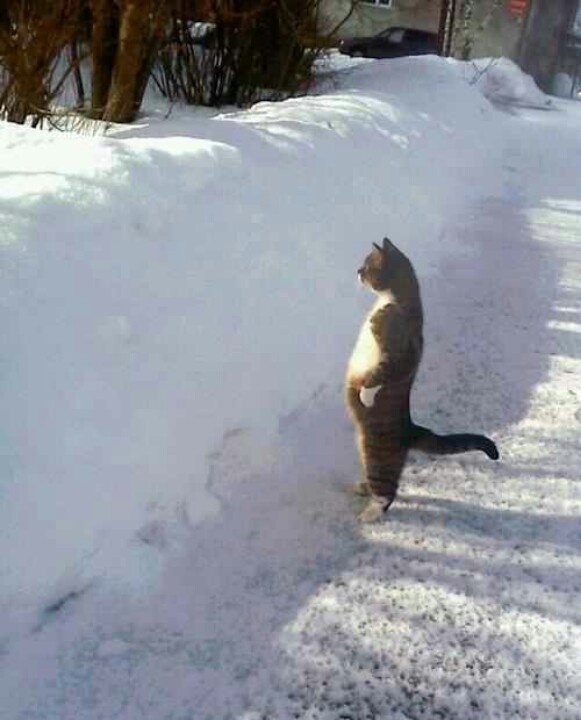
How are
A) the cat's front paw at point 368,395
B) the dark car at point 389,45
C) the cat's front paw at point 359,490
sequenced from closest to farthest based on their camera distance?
the cat's front paw at point 368,395 → the cat's front paw at point 359,490 → the dark car at point 389,45

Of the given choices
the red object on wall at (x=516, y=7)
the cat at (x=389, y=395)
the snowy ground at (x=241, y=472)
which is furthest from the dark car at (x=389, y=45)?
the cat at (x=389, y=395)

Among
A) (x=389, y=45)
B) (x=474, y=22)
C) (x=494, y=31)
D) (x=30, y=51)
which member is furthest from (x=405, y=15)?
(x=30, y=51)

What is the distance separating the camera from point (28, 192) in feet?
11.8

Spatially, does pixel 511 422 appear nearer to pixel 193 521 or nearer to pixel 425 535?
pixel 425 535

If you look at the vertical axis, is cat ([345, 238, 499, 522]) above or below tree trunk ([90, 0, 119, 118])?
below

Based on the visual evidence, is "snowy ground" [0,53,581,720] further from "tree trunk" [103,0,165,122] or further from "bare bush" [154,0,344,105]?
"bare bush" [154,0,344,105]

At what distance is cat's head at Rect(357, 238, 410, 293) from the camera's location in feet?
10.7

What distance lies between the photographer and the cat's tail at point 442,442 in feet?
10.3

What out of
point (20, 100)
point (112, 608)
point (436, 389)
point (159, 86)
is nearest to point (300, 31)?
point (159, 86)

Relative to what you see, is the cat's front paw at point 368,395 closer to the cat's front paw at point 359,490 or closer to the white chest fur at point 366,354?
the white chest fur at point 366,354

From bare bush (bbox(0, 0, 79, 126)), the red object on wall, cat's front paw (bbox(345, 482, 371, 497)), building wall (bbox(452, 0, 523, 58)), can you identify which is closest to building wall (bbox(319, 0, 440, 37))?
building wall (bbox(452, 0, 523, 58))

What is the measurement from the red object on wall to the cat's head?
22896 mm

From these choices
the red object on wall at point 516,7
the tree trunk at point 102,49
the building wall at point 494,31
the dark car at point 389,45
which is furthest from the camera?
the building wall at point 494,31

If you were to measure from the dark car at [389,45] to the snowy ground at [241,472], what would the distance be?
1896cm
